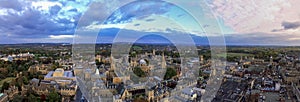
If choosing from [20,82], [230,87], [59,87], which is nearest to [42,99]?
[59,87]

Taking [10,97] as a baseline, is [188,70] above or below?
above

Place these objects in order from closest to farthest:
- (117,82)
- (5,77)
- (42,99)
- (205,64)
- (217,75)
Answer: (42,99), (117,82), (217,75), (5,77), (205,64)

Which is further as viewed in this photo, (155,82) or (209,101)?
(155,82)

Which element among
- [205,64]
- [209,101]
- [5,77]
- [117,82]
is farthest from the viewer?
[205,64]

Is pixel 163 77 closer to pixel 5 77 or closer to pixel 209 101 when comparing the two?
pixel 209 101

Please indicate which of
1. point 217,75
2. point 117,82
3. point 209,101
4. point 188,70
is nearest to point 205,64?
point 217,75

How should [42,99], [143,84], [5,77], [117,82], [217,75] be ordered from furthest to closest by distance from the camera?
[5,77]
[217,75]
[117,82]
[143,84]
[42,99]

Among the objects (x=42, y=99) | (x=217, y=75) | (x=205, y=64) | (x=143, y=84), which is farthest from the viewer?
(x=205, y=64)

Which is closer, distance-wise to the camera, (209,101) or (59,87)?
(209,101)

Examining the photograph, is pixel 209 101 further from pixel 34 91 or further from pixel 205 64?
pixel 205 64
